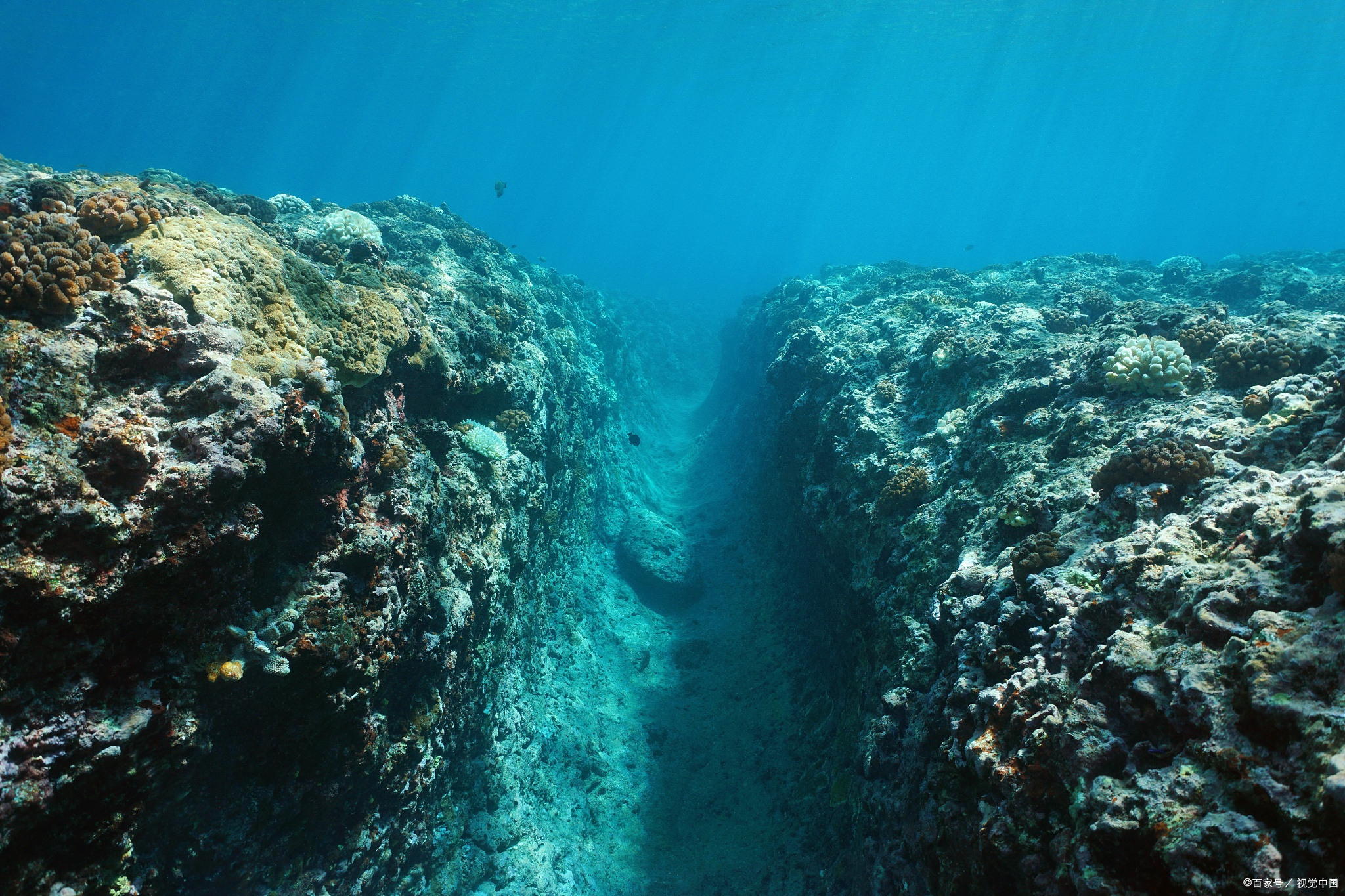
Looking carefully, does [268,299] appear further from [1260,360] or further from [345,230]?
[1260,360]

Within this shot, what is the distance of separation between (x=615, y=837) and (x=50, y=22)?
115 metres

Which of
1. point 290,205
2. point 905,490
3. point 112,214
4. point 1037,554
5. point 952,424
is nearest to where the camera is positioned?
point 112,214

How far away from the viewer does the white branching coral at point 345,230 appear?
1072 cm

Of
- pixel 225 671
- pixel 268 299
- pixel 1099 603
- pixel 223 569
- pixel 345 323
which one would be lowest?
pixel 225 671

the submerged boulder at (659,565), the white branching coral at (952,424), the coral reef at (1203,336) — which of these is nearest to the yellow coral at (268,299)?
the white branching coral at (952,424)

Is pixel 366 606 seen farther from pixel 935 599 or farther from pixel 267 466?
pixel 935 599

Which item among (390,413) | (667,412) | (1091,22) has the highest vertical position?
(1091,22)

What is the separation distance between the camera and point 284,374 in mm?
4645

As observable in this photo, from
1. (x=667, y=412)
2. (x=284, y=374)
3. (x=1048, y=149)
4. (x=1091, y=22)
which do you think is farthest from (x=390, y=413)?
(x=1048, y=149)

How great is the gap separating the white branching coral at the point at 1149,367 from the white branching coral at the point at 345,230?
1334cm

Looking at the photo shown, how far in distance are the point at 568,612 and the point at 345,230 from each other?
390 inches

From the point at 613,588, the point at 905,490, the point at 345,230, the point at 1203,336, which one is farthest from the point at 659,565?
the point at 1203,336

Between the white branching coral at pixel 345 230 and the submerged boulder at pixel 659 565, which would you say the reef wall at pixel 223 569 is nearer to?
the white branching coral at pixel 345 230

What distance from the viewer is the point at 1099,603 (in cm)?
405
